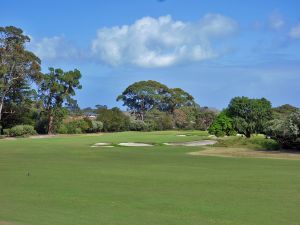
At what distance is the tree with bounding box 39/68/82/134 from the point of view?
265 feet

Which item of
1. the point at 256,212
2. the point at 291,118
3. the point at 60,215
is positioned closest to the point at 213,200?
the point at 256,212

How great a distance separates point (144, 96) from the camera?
Result: 397 ft

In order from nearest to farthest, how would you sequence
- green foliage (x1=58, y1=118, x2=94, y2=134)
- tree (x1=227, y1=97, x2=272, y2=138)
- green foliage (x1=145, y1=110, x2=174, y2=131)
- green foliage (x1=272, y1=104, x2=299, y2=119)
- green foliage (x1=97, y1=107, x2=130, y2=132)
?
1. green foliage (x1=272, y1=104, x2=299, y2=119)
2. tree (x1=227, y1=97, x2=272, y2=138)
3. green foliage (x1=58, y1=118, x2=94, y2=134)
4. green foliage (x1=97, y1=107, x2=130, y2=132)
5. green foliage (x1=145, y1=110, x2=174, y2=131)

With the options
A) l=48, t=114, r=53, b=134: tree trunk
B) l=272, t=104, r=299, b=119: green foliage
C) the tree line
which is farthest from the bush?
l=272, t=104, r=299, b=119: green foliage

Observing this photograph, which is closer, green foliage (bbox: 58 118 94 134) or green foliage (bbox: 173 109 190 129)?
green foliage (bbox: 58 118 94 134)

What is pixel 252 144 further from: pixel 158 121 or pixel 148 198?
pixel 158 121

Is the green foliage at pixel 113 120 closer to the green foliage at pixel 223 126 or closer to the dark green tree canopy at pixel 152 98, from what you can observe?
the dark green tree canopy at pixel 152 98

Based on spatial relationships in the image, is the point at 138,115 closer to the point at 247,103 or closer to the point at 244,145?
the point at 247,103

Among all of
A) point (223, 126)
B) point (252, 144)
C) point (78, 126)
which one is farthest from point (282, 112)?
point (252, 144)

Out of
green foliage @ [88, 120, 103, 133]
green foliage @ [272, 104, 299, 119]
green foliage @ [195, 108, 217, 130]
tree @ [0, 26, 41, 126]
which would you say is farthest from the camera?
green foliage @ [195, 108, 217, 130]

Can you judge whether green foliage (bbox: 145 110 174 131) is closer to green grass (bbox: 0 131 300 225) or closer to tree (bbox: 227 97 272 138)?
tree (bbox: 227 97 272 138)

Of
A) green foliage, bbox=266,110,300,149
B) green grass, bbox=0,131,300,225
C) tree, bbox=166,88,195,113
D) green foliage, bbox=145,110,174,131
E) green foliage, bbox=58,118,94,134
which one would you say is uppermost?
tree, bbox=166,88,195,113

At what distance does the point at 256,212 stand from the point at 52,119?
2816 inches

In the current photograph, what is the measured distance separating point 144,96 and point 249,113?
194 feet
